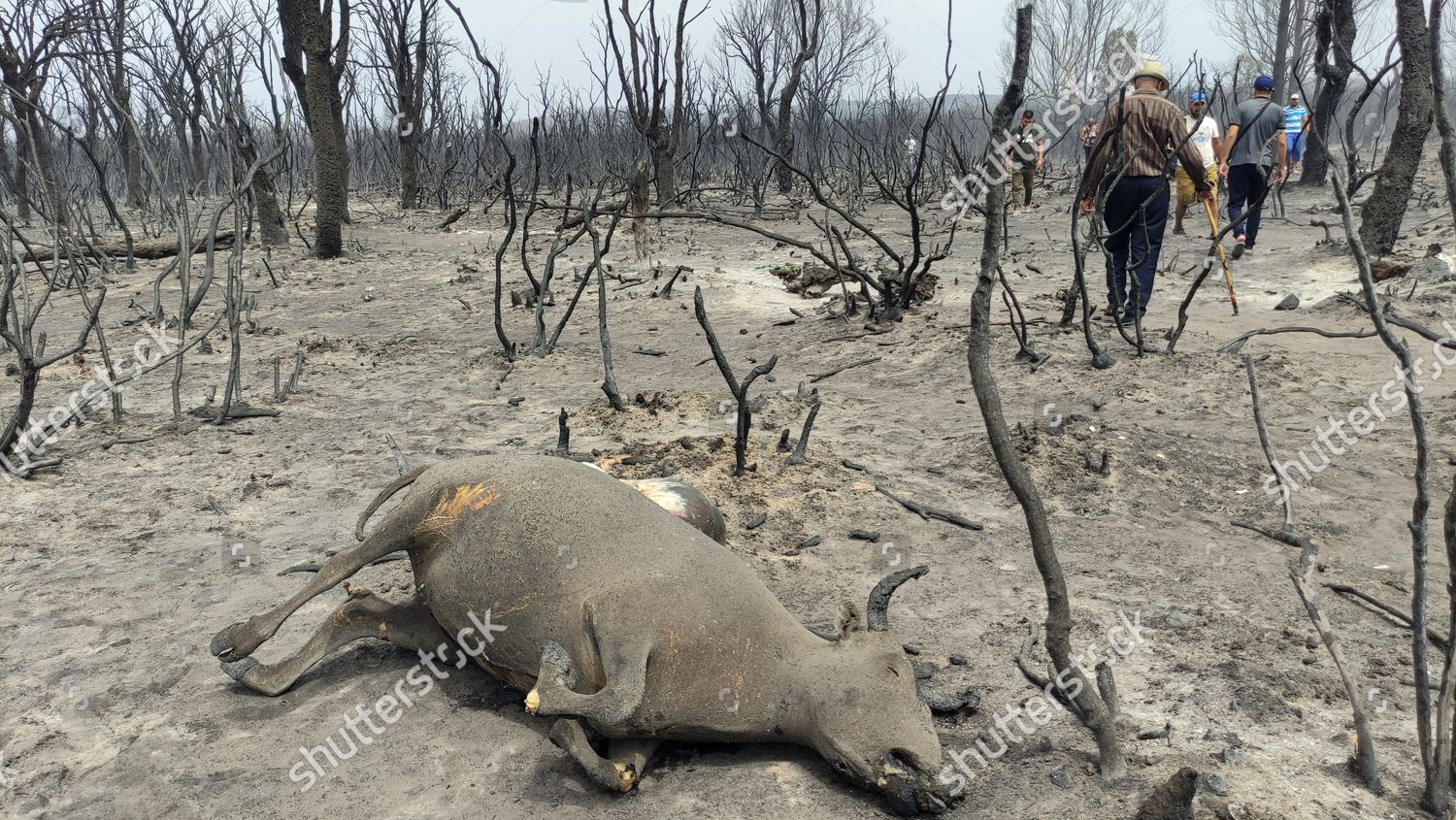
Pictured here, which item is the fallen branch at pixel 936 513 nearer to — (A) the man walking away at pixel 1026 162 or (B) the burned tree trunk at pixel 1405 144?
(B) the burned tree trunk at pixel 1405 144

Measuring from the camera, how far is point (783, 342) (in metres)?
6.66

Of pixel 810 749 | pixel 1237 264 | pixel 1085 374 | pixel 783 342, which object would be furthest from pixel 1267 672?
pixel 1237 264

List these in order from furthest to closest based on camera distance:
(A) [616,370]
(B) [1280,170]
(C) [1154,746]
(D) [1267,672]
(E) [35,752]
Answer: (B) [1280,170]
(A) [616,370]
(D) [1267,672]
(E) [35,752]
(C) [1154,746]

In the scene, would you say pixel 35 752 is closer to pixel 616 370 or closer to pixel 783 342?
pixel 616 370

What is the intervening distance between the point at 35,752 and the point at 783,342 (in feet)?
16.5

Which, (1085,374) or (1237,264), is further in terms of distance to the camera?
(1237,264)

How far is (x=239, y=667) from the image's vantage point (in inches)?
98.9

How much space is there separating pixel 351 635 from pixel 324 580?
179mm

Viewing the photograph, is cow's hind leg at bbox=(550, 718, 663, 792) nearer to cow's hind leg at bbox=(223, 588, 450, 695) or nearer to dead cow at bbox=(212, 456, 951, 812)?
dead cow at bbox=(212, 456, 951, 812)

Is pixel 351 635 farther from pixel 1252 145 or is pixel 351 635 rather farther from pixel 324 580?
pixel 1252 145

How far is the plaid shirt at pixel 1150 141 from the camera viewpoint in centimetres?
557

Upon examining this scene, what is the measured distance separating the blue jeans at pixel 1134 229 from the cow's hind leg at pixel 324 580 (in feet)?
14.2

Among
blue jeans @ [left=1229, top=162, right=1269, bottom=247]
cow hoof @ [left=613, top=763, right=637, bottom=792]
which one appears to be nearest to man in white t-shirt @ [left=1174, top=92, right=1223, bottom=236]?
blue jeans @ [left=1229, top=162, right=1269, bottom=247]

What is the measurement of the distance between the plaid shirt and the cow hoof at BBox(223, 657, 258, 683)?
508 cm
